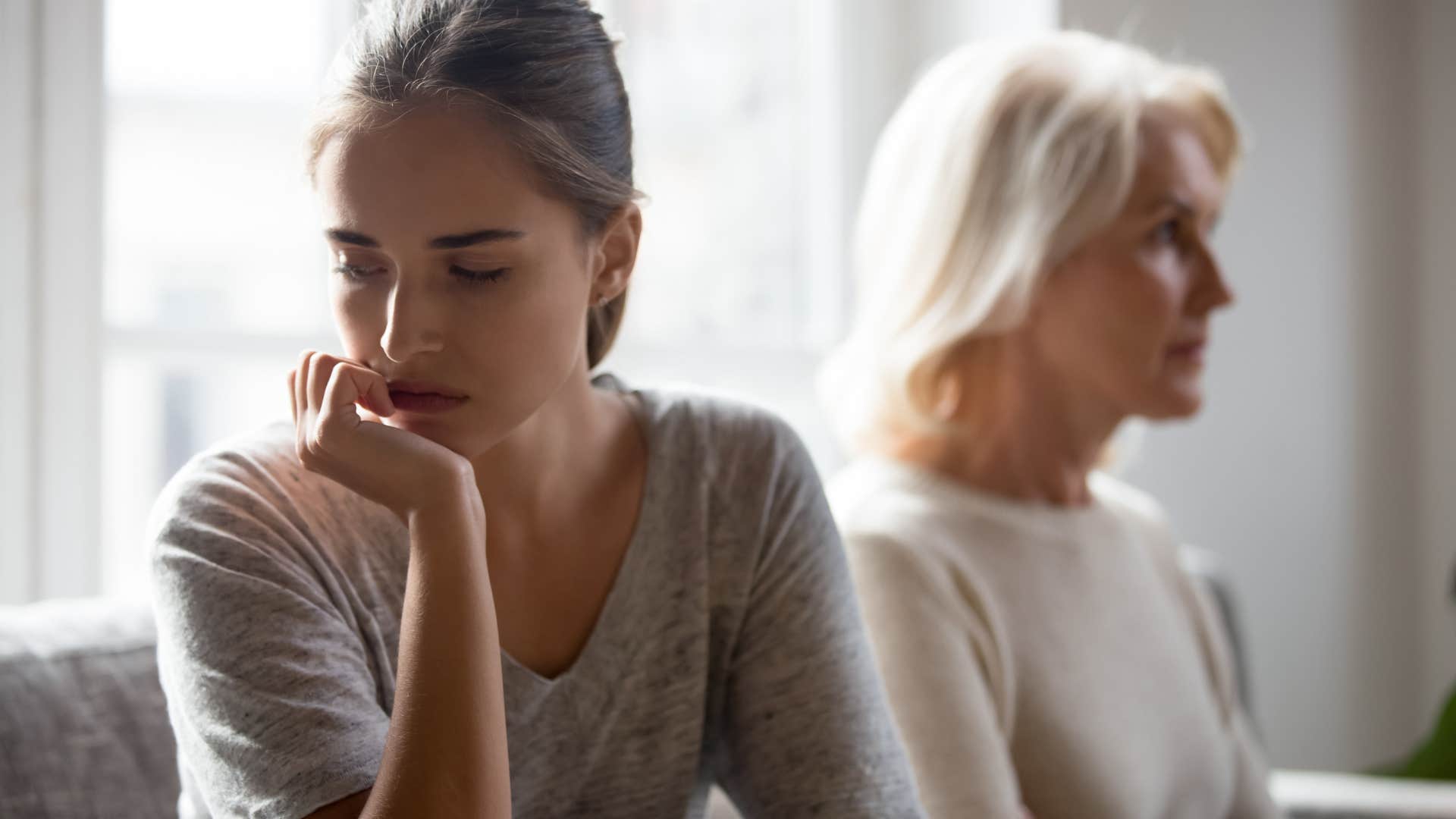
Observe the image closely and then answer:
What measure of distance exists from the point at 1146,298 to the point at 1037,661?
444 millimetres

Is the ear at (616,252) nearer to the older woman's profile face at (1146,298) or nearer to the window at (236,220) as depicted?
the window at (236,220)

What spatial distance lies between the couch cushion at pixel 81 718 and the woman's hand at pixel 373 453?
0.40 meters

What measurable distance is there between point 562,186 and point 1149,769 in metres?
1.00

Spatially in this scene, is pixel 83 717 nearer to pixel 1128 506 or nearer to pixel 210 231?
pixel 210 231

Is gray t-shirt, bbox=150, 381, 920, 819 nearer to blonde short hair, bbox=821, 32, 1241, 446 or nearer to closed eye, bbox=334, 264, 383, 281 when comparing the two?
closed eye, bbox=334, 264, 383, 281

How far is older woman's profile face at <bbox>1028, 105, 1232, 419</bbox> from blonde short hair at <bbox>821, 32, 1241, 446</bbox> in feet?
0.09

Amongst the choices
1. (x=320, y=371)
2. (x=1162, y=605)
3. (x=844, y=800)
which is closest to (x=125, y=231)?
(x=320, y=371)

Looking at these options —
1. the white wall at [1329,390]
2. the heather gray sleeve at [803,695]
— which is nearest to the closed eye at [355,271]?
the heather gray sleeve at [803,695]

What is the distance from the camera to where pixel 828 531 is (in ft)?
3.94

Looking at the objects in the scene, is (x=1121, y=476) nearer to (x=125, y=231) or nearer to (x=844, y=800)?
(x=844, y=800)

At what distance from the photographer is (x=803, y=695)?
1.12m

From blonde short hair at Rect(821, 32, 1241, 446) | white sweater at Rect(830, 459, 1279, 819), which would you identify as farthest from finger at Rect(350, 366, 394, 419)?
blonde short hair at Rect(821, 32, 1241, 446)

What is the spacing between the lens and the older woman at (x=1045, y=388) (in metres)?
1.45

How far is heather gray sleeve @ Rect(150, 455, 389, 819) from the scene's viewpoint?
855 mm
